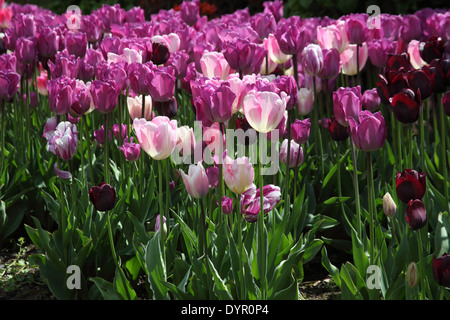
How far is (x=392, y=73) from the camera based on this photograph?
6.91 ft

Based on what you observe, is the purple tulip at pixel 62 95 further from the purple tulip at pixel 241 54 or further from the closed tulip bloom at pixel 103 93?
the purple tulip at pixel 241 54

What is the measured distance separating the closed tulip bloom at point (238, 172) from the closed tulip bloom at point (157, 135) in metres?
0.21

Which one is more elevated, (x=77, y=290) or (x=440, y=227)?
(x=440, y=227)

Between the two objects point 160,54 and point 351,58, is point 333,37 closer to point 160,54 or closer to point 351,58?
point 351,58

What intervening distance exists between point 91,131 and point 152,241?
158 cm

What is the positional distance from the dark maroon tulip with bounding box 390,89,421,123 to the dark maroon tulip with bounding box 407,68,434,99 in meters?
0.16

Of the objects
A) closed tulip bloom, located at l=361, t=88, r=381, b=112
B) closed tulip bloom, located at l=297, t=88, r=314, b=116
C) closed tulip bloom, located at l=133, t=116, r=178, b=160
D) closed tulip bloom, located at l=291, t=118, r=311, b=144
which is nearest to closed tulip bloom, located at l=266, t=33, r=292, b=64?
closed tulip bloom, located at l=297, t=88, r=314, b=116

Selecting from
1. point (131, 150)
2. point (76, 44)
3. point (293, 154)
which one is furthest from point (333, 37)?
point (76, 44)

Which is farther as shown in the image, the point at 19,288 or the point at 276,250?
the point at 19,288

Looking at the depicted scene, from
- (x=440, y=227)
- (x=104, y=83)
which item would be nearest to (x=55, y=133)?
(x=104, y=83)

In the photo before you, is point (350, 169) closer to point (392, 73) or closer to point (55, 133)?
point (392, 73)

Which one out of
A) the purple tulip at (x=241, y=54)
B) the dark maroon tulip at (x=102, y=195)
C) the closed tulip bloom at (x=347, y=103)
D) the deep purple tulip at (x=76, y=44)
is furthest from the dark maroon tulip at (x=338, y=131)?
the deep purple tulip at (x=76, y=44)
